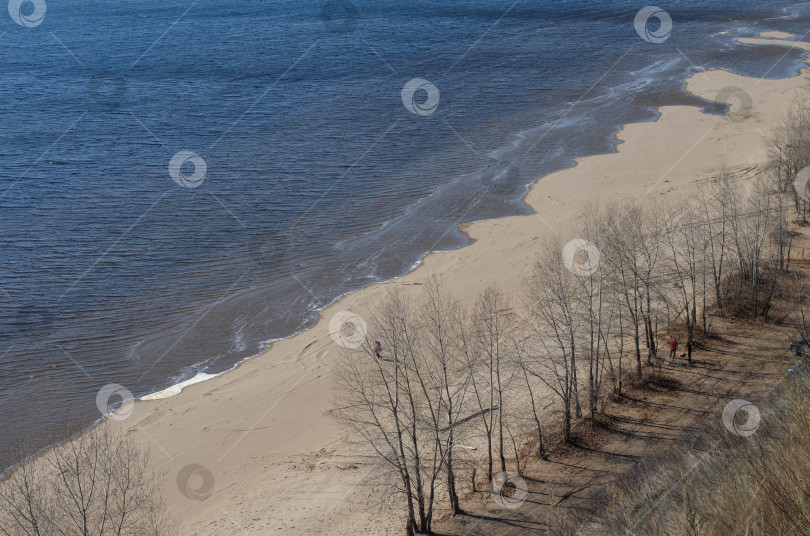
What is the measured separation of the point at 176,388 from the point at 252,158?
112 ft

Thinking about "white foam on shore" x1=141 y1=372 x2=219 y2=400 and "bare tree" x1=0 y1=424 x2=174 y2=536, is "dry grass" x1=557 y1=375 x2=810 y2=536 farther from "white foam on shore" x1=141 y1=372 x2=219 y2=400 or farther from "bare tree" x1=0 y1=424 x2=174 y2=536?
"white foam on shore" x1=141 y1=372 x2=219 y2=400

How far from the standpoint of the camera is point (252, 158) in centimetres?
6575

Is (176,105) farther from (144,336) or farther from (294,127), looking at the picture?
(144,336)

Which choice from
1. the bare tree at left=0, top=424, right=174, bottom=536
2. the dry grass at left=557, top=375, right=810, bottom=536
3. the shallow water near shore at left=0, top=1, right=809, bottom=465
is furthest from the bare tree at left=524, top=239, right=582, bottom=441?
the bare tree at left=0, top=424, right=174, bottom=536

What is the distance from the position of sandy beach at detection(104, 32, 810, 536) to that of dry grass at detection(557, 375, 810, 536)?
31.9ft

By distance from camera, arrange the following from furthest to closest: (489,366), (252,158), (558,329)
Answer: (252,158) → (558,329) → (489,366)

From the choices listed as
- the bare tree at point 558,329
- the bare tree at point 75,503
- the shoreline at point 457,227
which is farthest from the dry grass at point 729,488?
the shoreline at point 457,227

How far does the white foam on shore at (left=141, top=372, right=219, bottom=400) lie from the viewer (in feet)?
115

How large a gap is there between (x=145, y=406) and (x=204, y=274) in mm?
13838

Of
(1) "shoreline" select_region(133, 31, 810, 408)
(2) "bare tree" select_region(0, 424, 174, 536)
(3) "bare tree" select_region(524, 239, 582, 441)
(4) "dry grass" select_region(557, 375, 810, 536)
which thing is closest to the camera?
(4) "dry grass" select_region(557, 375, 810, 536)

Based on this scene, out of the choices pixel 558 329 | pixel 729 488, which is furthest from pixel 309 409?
pixel 729 488

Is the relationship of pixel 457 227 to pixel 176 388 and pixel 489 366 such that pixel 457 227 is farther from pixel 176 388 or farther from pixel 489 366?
pixel 176 388

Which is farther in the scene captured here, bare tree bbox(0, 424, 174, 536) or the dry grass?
bare tree bbox(0, 424, 174, 536)

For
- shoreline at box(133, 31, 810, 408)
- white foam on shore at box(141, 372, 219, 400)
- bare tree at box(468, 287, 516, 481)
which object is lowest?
bare tree at box(468, 287, 516, 481)
